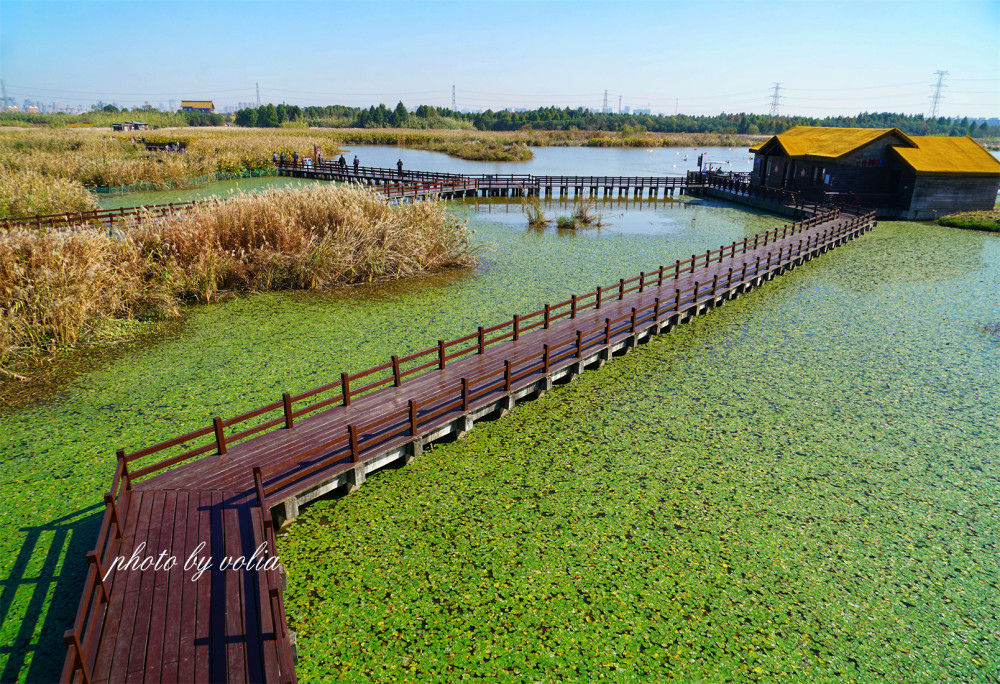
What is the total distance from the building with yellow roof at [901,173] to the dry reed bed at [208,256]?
27.0 m

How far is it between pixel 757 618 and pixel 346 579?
15.9ft

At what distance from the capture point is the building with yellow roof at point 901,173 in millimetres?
34781

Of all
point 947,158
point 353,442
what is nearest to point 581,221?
point 947,158

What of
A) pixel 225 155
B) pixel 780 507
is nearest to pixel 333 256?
pixel 780 507

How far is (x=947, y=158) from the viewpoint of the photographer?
3594cm

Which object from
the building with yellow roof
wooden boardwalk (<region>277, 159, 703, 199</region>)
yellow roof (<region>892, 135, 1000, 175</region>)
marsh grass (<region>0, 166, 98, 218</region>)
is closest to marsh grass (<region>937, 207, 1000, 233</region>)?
the building with yellow roof

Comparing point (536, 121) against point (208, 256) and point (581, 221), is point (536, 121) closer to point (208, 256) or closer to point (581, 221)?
point (581, 221)

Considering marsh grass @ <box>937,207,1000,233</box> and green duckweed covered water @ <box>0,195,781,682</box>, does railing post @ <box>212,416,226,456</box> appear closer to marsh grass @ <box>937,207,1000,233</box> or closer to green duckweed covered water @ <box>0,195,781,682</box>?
green duckweed covered water @ <box>0,195,781,682</box>

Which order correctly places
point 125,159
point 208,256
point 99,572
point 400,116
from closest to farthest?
point 99,572, point 208,256, point 125,159, point 400,116

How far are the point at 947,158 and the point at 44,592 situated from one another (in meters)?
46.1

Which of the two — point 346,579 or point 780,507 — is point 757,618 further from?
point 346,579

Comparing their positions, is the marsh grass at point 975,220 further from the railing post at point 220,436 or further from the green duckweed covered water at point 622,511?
the railing post at point 220,436

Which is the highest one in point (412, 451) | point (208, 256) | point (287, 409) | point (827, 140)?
point (827, 140)

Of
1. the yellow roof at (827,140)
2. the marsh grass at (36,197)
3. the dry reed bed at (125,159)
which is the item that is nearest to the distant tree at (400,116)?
the dry reed bed at (125,159)
